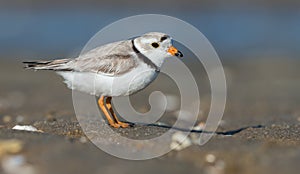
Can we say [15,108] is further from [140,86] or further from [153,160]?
[153,160]

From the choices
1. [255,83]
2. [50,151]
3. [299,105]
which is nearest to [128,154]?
[50,151]

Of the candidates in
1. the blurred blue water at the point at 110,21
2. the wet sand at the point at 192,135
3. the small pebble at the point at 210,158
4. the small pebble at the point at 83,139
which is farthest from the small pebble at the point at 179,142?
the blurred blue water at the point at 110,21

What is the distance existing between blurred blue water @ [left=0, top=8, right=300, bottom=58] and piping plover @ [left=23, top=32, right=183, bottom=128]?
10.7 m

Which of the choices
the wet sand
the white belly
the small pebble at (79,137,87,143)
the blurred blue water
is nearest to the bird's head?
the white belly

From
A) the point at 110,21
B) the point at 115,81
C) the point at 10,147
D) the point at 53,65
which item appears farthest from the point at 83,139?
the point at 110,21

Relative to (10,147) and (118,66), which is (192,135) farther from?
(10,147)

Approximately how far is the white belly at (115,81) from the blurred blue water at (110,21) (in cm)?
1078

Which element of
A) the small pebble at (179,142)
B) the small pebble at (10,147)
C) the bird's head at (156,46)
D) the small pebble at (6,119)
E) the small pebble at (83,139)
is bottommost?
the small pebble at (6,119)

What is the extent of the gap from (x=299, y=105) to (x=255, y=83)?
2934 millimetres

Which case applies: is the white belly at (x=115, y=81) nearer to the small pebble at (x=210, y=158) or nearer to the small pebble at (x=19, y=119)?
the small pebble at (x=210, y=158)

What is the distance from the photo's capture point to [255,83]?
44.1 feet

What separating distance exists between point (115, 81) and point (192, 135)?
1047 mm

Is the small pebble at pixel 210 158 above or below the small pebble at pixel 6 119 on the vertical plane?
above

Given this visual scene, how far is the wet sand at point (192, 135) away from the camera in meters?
4.93
